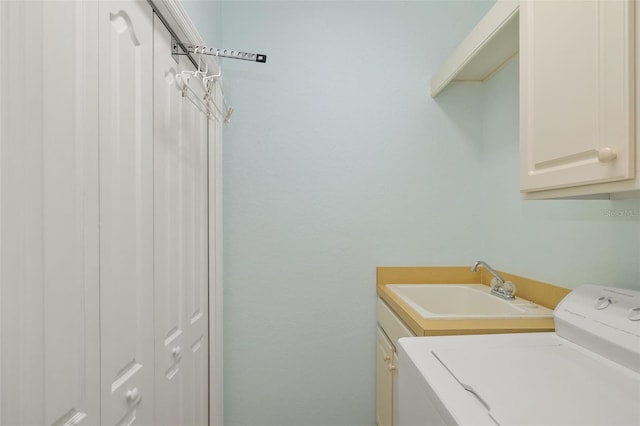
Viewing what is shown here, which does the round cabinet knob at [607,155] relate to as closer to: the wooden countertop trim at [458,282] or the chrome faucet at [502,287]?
the wooden countertop trim at [458,282]

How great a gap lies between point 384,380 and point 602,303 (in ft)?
3.58

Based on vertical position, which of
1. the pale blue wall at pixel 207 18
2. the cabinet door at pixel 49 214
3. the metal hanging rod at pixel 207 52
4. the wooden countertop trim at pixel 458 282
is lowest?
the wooden countertop trim at pixel 458 282

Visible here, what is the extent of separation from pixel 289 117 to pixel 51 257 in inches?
57.3

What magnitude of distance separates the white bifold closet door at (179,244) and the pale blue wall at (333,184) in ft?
1.07

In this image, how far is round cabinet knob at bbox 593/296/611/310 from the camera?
0.89 m

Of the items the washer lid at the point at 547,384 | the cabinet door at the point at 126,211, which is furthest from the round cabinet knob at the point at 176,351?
the washer lid at the point at 547,384

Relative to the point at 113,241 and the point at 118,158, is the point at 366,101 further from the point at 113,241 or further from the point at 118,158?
the point at 113,241

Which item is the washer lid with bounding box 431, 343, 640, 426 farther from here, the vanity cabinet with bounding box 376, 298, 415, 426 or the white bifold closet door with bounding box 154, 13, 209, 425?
the white bifold closet door with bounding box 154, 13, 209, 425

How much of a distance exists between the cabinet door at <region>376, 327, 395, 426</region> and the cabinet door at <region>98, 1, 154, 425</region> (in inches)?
42.1

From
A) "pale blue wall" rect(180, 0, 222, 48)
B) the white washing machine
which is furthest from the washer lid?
"pale blue wall" rect(180, 0, 222, 48)

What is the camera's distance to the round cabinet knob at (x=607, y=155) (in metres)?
0.72

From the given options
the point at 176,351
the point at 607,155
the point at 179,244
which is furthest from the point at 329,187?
the point at 607,155

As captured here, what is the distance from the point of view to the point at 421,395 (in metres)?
0.77

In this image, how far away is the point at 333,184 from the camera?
73.4 inches
